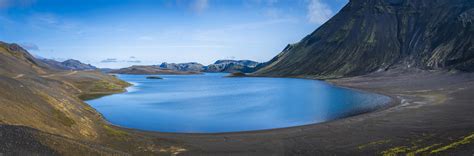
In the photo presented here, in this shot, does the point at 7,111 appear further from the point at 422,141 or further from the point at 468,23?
the point at 468,23

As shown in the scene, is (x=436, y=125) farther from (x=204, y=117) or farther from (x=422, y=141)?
(x=204, y=117)

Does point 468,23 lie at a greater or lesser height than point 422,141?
greater

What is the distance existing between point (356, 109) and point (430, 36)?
511ft

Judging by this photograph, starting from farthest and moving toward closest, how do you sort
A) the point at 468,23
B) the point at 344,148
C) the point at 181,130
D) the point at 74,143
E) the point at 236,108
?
the point at 468,23, the point at 236,108, the point at 181,130, the point at 344,148, the point at 74,143

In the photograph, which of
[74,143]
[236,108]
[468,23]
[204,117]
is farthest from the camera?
[468,23]

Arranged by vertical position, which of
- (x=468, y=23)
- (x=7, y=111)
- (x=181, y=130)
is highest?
(x=468, y=23)

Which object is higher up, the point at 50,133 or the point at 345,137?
the point at 50,133

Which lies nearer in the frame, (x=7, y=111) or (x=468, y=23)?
(x=7, y=111)

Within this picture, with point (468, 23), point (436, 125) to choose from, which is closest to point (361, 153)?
point (436, 125)

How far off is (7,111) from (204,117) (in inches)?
1380

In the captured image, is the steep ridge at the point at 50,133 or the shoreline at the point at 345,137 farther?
the shoreline at the point at 345,137

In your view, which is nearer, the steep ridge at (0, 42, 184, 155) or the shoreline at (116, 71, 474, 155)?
the steep ridge at (0, 42, 184, 155)

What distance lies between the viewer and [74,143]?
1193 inches

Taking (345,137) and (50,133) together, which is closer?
(50,133)
